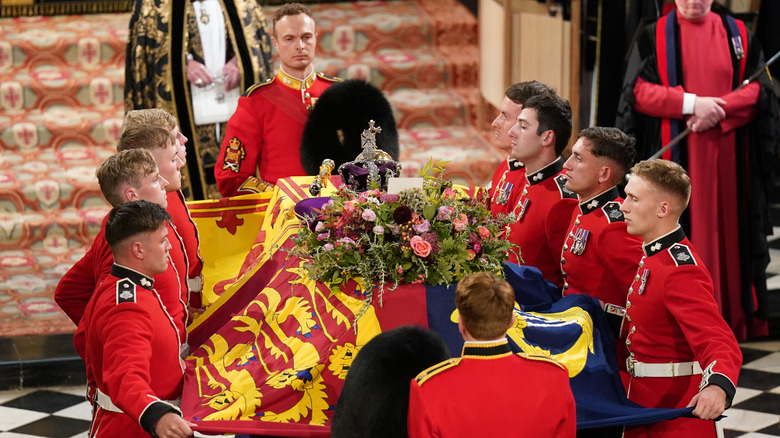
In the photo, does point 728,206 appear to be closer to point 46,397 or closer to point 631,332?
point 631,332

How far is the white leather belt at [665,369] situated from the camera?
358 centimetres

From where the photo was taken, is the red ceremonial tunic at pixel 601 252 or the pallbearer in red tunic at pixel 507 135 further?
the pallbearer in red tunic at pixel 507 135

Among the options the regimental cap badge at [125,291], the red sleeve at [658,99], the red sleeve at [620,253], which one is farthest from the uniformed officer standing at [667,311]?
the red sleeve at [658,99]

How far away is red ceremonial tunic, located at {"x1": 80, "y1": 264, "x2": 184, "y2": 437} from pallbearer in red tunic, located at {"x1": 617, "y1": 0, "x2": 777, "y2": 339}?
333cm

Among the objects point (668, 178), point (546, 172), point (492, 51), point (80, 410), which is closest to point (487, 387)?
point (668, 178)

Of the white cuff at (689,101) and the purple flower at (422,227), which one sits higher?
the purple flower at (422,227)

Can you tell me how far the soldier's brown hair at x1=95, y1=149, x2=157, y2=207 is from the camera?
3.83m

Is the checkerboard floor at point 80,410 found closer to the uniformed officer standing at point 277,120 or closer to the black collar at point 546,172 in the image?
the uniformed officer standing at point 277,120

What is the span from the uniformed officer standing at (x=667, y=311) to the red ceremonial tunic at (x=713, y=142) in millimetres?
2301

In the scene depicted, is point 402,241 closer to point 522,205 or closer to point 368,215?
point 368,215

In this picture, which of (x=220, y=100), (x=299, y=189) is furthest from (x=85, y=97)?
(x=299, y=189)

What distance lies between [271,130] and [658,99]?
6.64 ft

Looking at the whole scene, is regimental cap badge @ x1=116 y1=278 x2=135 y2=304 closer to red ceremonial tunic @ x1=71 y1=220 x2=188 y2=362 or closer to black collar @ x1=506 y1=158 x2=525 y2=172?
red ceremonial tunic @ x1=71 y1=220 x2=188 y2=362

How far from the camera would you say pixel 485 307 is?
→ 9.36 feet
